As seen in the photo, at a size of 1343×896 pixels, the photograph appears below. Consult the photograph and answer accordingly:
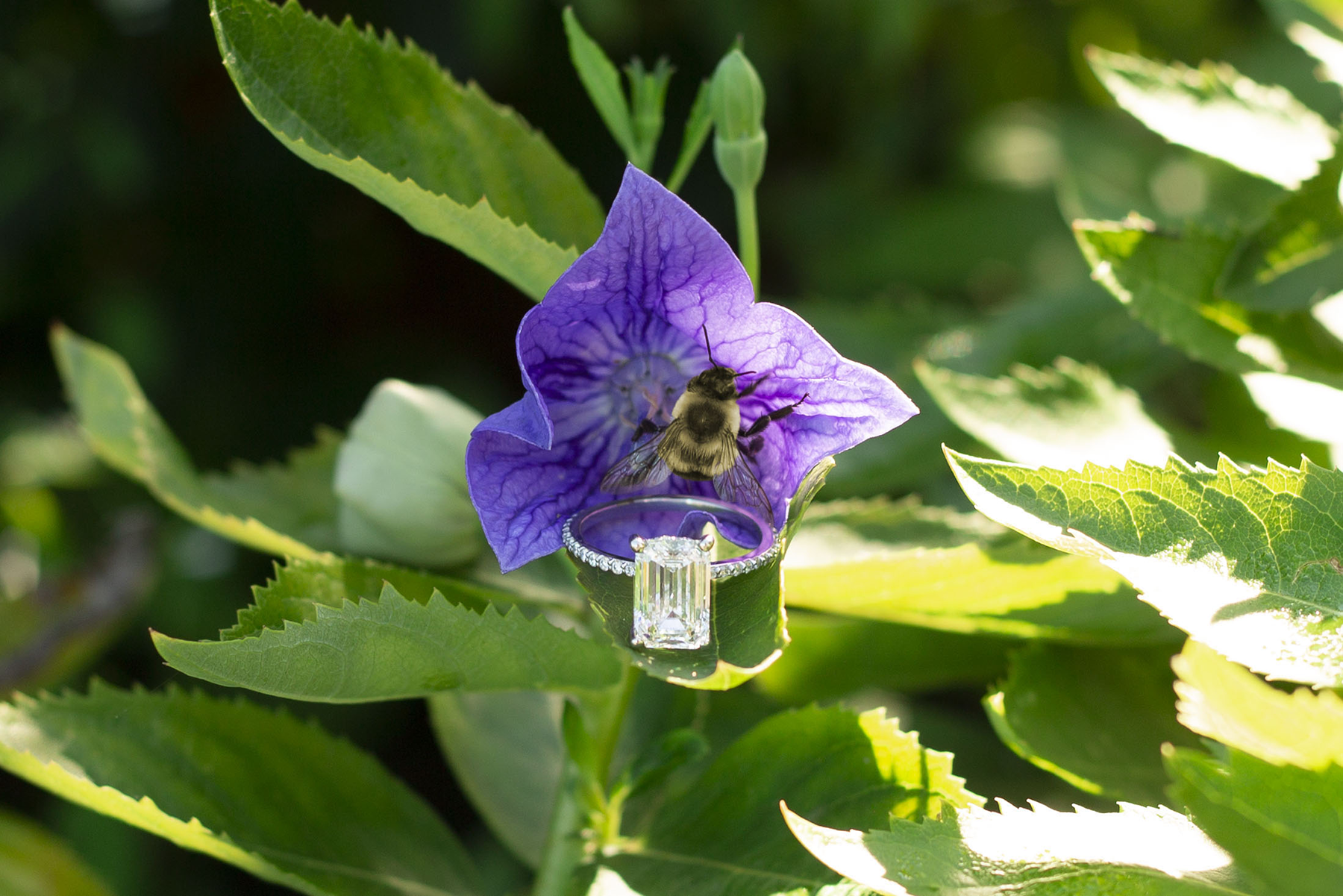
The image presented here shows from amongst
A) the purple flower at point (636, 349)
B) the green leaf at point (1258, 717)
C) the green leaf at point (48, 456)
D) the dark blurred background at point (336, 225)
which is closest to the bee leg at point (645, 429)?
the purple flower at point (636, 349)

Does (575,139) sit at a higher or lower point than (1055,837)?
higher

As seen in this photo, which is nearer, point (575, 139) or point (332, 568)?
point (332, 568)

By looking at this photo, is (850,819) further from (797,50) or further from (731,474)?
(797,50)

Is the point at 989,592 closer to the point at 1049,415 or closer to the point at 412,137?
the point at 1049,415

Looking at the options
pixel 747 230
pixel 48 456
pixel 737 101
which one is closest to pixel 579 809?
pixel 747 230

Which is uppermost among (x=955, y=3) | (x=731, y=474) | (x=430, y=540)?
(x=955, y=3)

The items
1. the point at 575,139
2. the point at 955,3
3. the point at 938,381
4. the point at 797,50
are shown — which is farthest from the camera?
the point at 955,3

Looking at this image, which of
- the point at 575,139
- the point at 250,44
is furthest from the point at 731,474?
the point at 575,139

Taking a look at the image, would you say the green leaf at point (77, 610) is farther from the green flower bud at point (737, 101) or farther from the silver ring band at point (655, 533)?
the green flower bud at point (737, 101)
